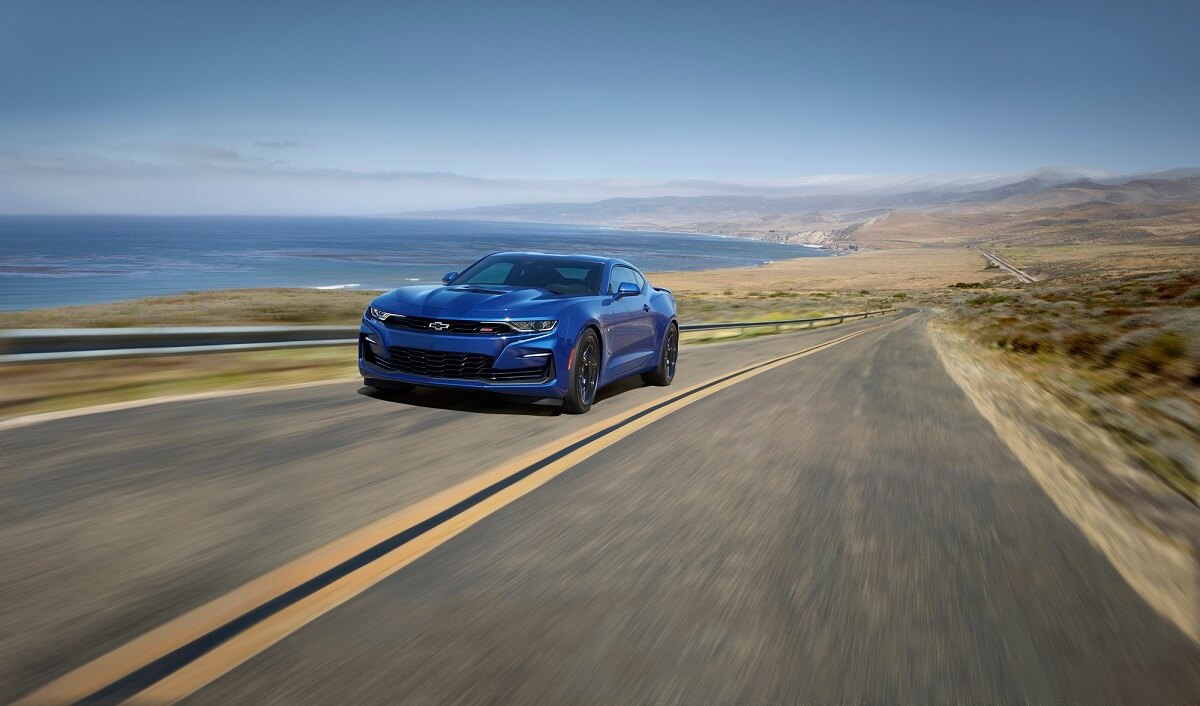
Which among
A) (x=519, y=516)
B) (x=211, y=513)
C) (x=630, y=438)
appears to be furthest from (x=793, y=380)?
(x=211, y=513)

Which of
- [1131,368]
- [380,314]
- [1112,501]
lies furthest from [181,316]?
[1112,501]

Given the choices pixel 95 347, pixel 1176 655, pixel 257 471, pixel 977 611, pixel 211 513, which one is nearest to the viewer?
pixel 1176 655

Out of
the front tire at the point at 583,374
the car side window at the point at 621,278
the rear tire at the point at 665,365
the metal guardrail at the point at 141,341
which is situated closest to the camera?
the metal guardrail at the point at 141,341

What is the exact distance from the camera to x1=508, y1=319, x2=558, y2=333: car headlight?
25.2ft

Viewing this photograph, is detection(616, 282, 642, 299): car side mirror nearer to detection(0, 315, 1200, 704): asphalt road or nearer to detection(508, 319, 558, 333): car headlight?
detection(508, 319, 558, 333): car headlight

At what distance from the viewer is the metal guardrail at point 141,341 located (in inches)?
311

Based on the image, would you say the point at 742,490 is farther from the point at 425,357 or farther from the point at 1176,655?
the point at 425,357

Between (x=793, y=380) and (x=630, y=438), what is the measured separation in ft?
17.5

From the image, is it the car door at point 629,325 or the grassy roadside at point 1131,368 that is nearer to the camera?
the grassy roadside at point 1131,368

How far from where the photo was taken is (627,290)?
952cm

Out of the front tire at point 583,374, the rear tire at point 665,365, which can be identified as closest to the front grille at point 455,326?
the front tire at point 583,374

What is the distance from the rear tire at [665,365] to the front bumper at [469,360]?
3071 mm

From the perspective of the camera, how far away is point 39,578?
128 inches

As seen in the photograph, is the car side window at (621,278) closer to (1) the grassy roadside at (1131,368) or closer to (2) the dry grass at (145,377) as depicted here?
(2) the dry grass at (145,377)
